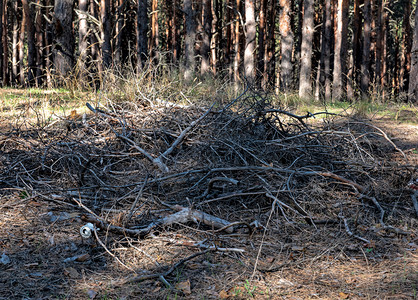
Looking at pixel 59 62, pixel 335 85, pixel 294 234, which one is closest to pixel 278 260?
pixel 294 234

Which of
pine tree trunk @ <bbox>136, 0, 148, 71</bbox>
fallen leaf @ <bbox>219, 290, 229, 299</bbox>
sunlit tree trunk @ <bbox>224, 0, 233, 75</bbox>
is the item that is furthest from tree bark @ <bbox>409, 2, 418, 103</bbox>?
sunlit tree trunk @ <bbox>224, 0, 233, 75</bbox>

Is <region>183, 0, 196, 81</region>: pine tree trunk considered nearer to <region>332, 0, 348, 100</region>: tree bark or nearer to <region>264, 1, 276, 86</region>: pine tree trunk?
<region>332, 0, 348, 100</region>: tree bark

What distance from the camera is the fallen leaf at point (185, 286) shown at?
2.11 metres

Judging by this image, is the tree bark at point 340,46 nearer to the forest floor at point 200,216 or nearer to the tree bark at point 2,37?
the forest floor at point 200,216

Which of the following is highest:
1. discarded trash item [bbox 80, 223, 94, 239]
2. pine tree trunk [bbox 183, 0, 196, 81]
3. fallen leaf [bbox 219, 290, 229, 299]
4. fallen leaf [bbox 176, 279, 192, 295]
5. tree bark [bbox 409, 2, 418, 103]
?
pine tree trunk [bbox 183, 0, 196, 81]

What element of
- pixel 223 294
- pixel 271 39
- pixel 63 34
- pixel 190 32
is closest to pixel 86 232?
pixel 223 294

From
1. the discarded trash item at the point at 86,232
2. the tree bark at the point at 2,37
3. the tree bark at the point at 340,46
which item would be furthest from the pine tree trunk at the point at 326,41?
the tree bark at the point at 2,37

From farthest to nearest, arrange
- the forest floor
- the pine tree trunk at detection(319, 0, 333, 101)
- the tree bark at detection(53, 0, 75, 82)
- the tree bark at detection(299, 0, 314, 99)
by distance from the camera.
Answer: the pine tree trunk at detection(319, 0, 333, 101) → the tree bark at detection(299, 0, 314, 99) → the tree bark at detection(53, 0, 75, 82) → the forest floor

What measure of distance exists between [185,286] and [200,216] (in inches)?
29.5

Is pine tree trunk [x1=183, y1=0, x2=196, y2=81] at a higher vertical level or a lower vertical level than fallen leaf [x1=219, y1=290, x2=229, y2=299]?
higher

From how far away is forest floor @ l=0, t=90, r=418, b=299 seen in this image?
2221 mm

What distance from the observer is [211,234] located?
2.77m

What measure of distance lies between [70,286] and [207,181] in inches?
63.0

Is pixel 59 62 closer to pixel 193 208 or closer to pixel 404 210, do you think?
pixel 193 208
